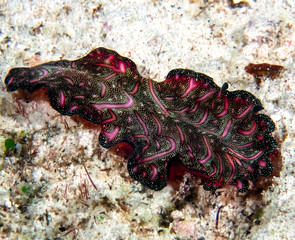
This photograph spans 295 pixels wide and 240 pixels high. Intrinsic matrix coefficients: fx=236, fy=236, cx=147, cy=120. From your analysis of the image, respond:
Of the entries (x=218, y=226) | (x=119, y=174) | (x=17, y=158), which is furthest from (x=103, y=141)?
(x=218, y=226)

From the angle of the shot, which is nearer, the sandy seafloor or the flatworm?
the flatworm

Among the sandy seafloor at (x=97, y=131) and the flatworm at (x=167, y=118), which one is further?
the sandy seafloor at (x=97, y=131)

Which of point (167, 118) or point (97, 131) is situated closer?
point (167, 118)

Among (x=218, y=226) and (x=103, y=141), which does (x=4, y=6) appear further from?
(x=218, y=226)

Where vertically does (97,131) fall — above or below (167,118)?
below
